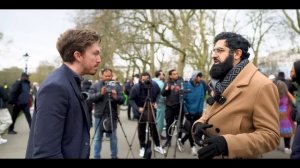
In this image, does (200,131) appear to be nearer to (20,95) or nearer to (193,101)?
(193,101)

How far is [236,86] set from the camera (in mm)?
2602

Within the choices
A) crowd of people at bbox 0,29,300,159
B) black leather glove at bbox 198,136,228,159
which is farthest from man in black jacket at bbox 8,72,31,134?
black leather glove at bbox 198,136,228,159

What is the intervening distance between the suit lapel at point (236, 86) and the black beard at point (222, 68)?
12 centimetres

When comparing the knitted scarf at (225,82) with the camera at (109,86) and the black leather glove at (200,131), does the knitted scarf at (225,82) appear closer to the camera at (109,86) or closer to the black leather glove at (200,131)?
the black leather glove at (200,131)

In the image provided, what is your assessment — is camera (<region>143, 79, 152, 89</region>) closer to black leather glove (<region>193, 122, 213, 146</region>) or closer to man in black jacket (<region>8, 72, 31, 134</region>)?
man in black jacket (<region>8, 72, 31, 134</region>)

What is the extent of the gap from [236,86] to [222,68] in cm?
22

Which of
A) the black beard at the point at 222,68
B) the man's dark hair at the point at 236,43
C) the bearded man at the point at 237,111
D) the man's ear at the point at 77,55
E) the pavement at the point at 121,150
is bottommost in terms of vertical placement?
the pavement at the point at 121,150

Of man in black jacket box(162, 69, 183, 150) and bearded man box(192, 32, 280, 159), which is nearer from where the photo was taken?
bearded man box(192, 32, 280, 159)

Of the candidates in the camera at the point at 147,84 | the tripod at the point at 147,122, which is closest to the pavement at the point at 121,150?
the tripod at the point at 147,122

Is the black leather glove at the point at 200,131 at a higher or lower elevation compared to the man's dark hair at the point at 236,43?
lower

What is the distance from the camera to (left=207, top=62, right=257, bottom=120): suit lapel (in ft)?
8.46

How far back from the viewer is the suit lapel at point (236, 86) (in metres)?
2.58

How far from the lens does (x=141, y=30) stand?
25578 millimetres

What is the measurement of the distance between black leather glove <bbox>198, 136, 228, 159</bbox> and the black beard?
57 centimetres
